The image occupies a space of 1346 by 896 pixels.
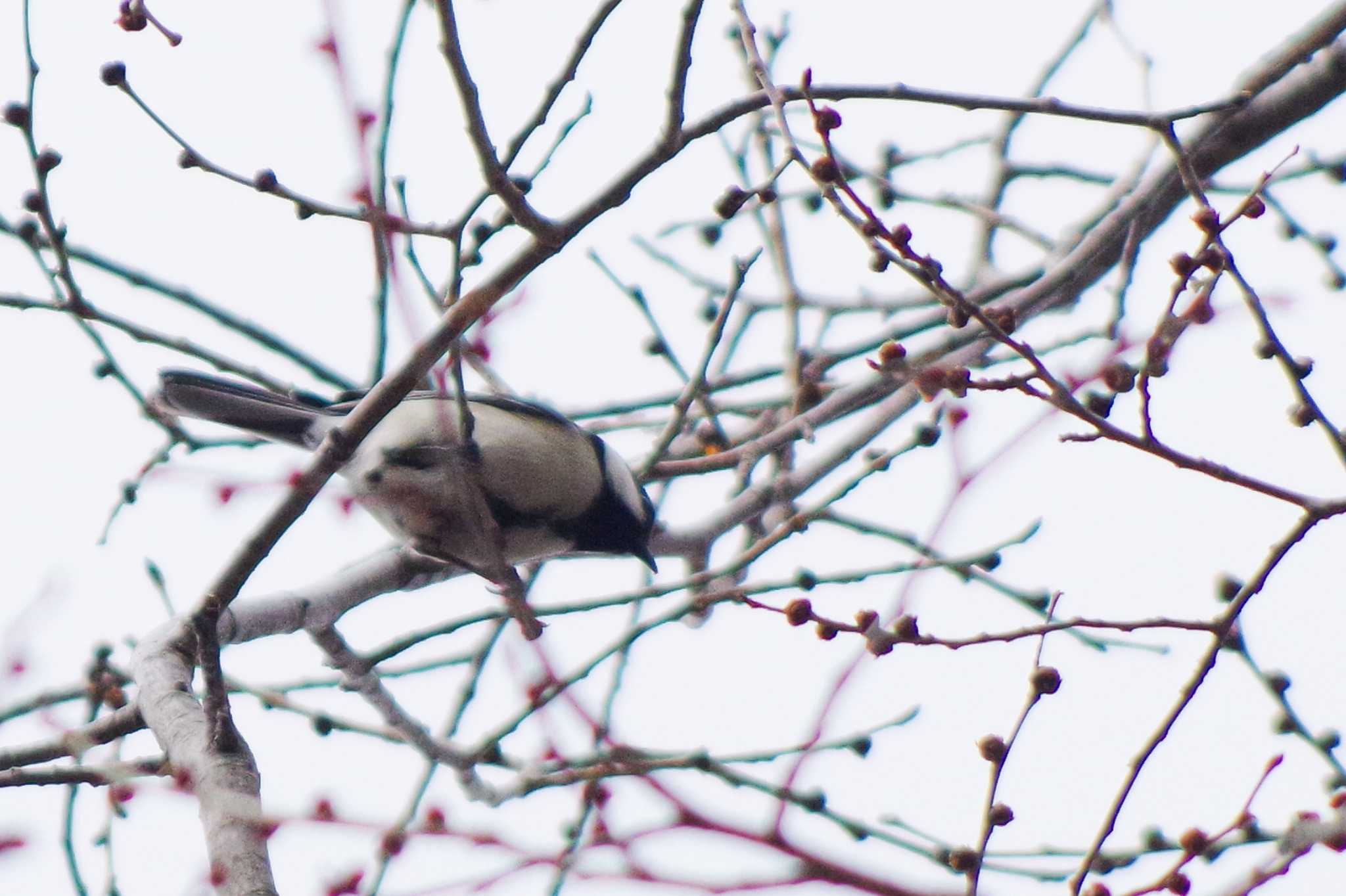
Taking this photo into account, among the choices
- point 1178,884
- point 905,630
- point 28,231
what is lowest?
point 1178,884

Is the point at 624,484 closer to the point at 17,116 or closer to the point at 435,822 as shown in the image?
the point at 17,116

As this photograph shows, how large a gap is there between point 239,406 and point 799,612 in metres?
2.53

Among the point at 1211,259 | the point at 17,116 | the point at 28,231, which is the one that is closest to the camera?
the point at 1211,259

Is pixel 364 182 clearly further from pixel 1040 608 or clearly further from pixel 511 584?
pixel 1040 608

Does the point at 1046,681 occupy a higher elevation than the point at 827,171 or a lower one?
lower

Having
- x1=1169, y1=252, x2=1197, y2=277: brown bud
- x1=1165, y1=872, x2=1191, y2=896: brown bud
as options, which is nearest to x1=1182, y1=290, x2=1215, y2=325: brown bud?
x1=1169, y1=252, x2=1197, y2=277: brown bud

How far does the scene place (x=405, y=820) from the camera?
230cm

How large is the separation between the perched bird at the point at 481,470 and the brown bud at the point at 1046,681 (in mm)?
2083

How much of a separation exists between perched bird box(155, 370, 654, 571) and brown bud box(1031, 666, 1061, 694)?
2.08 meters

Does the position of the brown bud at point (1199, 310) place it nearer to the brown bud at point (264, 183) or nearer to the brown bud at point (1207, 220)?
the brown bud at point (1207, 220)

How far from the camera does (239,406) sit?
13.2 feet

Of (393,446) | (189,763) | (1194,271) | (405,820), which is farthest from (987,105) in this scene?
(393,446)

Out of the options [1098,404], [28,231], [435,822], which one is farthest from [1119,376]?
[28,231]

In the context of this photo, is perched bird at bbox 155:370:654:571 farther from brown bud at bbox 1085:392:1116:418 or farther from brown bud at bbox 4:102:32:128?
brown bud at bbox 1085:392:1116:418
